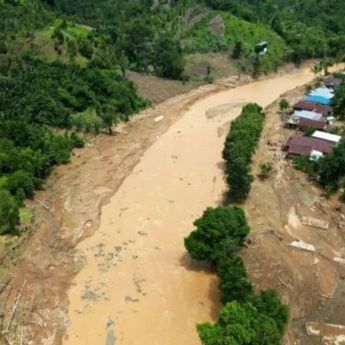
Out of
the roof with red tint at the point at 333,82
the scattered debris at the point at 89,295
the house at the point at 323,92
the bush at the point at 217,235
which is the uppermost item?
the bush at the point at 217,235

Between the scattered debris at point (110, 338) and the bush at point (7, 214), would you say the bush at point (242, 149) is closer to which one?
the scattered debris at point (110, 338)

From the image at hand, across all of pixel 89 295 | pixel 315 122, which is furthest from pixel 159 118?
pixel 89 295

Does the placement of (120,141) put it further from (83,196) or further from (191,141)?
(83,196)

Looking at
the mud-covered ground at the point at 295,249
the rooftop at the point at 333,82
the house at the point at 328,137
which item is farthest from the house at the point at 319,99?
the mud-covered ground at the point at 295,249

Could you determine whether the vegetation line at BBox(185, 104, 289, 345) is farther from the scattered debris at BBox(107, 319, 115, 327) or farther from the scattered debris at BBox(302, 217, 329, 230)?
the scattered debris at BBox(107, 319, 115, 327)

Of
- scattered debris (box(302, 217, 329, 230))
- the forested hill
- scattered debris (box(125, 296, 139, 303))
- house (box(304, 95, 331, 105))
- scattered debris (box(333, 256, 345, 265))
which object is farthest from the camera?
house (box(304, 95, 331, 105))

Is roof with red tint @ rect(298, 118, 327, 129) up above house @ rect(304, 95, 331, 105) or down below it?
above

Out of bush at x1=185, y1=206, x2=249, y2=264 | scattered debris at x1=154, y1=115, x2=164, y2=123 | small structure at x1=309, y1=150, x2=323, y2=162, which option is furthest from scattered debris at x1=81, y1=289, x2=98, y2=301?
scattered debris at x1=154, y1=115, x2=164, y2=123
